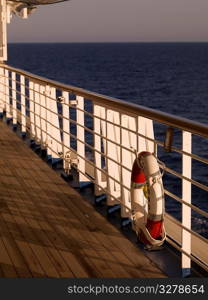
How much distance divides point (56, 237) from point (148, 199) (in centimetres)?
63

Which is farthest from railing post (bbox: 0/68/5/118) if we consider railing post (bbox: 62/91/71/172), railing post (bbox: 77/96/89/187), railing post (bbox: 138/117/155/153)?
railing post (bbox: 138/117/155/153)

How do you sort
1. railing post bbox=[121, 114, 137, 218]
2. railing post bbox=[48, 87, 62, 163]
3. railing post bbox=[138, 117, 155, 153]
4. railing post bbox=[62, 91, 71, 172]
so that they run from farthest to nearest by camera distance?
railing post bbox=[48, 87, 62, 163], railing post bbox=[62, 91, 71, 172], railing post bbox=[121, 114, 137, 218], railing post bbox=[138, 117, 155, 153]

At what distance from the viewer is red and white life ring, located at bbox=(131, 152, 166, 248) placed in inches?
92.7

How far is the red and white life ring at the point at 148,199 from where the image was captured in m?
2.36

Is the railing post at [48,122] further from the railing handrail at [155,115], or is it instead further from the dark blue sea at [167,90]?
the dark blue sea at [167,90]

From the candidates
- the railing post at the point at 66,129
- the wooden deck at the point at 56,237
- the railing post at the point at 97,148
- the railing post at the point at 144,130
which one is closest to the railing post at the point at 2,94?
the railing post at the point at 66,129

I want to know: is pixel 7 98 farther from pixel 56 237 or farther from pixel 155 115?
pixel 155 115

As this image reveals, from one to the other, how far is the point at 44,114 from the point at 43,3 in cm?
223

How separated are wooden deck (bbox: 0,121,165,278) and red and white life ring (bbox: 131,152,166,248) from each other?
0.14 meters

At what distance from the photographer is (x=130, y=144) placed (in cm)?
307

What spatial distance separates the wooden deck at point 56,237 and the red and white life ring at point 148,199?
145 mm

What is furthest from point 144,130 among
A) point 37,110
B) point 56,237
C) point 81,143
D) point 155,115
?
point 37,110

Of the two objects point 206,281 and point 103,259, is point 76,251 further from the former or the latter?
point 206,281

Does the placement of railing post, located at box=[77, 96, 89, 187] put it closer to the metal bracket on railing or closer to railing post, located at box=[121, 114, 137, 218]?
railing post, located at box=[121, 114, 137, 218]
